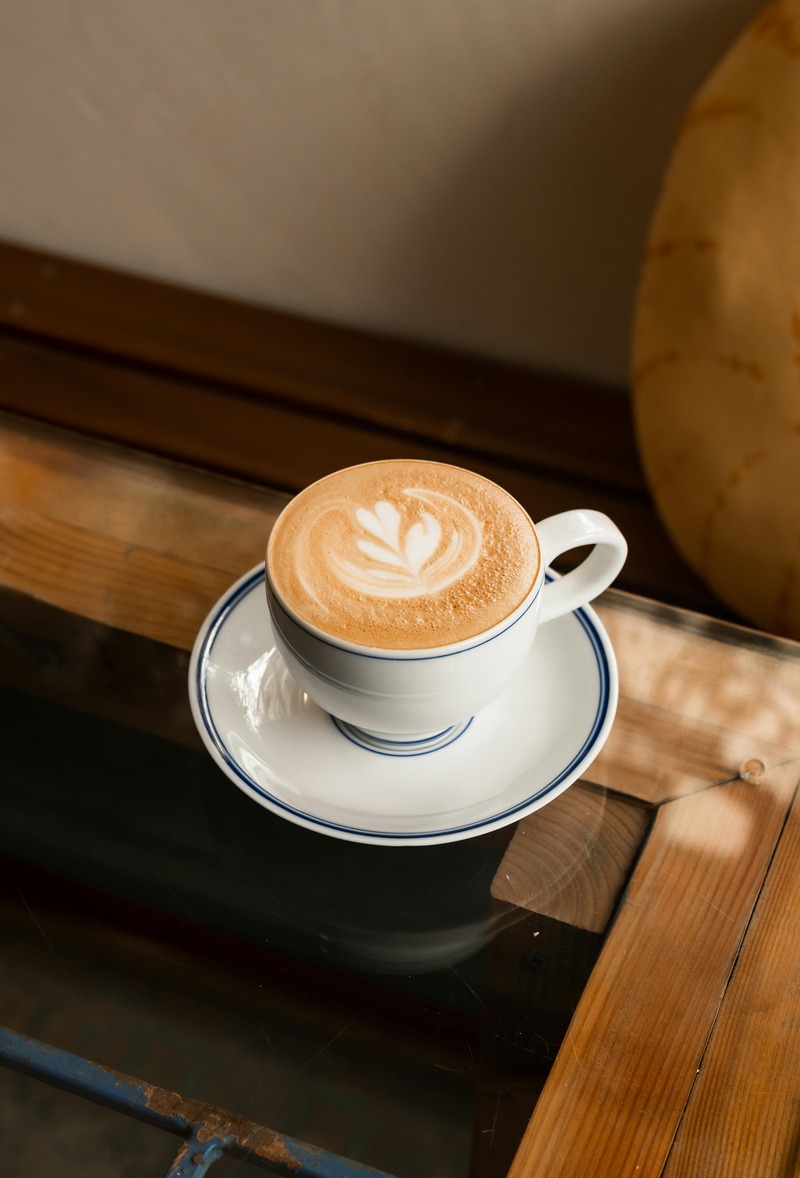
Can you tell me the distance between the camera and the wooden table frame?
38cm

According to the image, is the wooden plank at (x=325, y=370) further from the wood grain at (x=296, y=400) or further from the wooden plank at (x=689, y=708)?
the wooden plank at (x=689, y=708)

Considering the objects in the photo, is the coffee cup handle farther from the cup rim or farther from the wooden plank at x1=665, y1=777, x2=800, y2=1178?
the wooden plank at x1=665, y1=777, x2=800, y2=1178

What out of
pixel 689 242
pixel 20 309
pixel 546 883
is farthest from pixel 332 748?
pixel 20 309

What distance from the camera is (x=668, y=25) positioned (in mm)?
851

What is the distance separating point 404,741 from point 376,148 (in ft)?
2.37

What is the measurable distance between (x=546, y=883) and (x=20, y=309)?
0.96 meters

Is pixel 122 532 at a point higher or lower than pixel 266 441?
higher

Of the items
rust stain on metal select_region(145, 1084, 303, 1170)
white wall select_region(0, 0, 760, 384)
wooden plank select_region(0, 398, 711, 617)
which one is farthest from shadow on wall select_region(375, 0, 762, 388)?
rust stain on metal select_region(145, 1084, 303, 1170)

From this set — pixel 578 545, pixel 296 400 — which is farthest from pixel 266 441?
pixel 578 545

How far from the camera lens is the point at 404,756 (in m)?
0.49

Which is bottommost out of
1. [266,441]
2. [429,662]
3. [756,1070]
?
[266,441]

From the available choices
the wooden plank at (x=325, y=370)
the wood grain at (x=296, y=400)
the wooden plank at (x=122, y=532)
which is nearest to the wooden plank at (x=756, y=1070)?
the wooden plank at (x=122, y=532)

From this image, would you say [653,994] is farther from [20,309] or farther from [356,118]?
[20,309]

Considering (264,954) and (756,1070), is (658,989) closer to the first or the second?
(756,1070)
